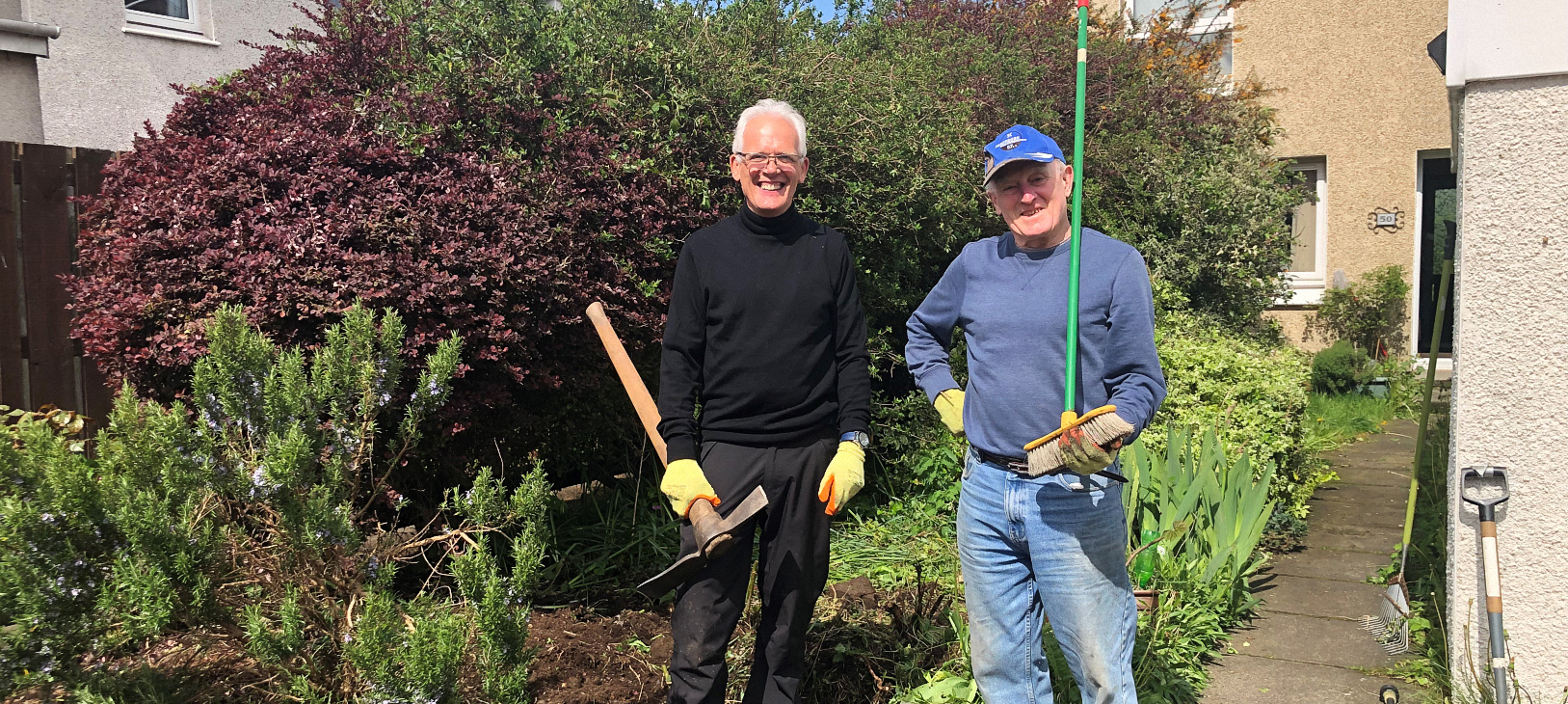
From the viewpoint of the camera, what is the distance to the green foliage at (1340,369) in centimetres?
989

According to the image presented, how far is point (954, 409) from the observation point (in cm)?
254

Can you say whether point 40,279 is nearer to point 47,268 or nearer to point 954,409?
point 47,268

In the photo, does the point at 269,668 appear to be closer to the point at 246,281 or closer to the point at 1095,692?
the point at 246,281

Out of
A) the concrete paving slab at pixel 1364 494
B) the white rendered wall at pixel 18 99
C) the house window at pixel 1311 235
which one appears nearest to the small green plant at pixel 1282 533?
the concrete paving slab at pixel 1364 494

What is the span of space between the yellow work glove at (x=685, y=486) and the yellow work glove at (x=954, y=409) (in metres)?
0.60

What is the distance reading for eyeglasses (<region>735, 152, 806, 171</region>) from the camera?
2.56 m

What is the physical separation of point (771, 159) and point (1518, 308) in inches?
78.4

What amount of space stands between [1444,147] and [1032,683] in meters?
10.5

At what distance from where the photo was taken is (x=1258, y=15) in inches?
445

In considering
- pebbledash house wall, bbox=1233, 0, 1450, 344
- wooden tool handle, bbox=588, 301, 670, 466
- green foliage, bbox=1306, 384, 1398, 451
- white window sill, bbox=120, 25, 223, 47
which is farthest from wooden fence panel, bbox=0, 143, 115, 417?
pebbledash house wall, bbox=1233, 0, 1450, 344

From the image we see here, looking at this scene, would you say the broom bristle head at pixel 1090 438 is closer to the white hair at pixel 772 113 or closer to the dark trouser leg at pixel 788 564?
the dark trouser leg at pixel 788 564

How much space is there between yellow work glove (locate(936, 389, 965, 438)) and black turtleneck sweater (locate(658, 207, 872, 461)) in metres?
0.22

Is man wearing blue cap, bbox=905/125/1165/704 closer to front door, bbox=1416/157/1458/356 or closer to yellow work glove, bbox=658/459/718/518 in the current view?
yellow work glove, bbox=658/459/718/518

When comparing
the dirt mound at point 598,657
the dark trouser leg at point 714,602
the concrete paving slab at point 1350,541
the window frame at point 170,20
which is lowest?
the concrete paving slab at point 1350,541
